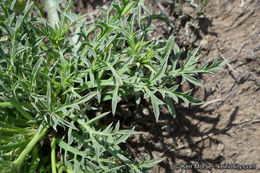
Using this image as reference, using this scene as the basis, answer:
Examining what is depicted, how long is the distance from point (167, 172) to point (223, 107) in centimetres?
80

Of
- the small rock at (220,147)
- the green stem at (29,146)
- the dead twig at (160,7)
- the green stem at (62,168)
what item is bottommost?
the small rock at (220,147)

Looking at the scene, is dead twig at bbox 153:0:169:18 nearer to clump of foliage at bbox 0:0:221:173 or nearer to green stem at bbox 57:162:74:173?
clump of foliage at bbox 0:0:221:173

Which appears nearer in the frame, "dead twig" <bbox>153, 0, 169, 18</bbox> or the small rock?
the small rock

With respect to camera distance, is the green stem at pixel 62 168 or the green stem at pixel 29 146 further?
the green stem at pixel 62 168

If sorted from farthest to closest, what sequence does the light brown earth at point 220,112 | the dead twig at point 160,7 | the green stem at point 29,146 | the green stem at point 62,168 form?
the dead twig at point 160,7
the light brown earth at point 220,112
the green stem at point 62,168
the green stem at point 29,146

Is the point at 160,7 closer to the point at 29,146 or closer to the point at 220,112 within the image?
the point at 220,112

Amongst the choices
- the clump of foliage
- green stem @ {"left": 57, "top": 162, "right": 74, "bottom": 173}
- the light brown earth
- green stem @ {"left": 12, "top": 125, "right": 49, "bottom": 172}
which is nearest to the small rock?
the light brown earth

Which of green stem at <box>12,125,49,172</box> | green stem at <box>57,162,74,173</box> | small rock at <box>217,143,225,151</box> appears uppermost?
green stem at <box>12,125,49,172</box>

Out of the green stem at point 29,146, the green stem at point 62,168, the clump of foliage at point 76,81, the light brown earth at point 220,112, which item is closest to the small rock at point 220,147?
the light brown earth at point 220,112

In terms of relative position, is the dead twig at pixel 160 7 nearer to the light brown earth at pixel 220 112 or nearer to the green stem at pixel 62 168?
the light brown earth at pixel 220 112

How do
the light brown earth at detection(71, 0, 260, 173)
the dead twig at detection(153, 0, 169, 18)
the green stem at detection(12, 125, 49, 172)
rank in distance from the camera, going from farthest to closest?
the dead twig at detection(153, 0, 169, 18), the light brown earth at detection(71, 0, 260, 173), the green stem at detection(12, 125, 49, 172)

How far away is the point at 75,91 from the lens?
1866 millimetres

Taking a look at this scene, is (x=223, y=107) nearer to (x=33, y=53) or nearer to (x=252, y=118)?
(x=252, y=118)

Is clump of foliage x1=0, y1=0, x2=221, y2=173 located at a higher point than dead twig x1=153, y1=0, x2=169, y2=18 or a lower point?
lower
